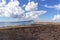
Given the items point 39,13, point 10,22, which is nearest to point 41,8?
point 39,13

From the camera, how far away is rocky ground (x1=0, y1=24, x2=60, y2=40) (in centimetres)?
290

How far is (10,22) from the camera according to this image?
2906mm

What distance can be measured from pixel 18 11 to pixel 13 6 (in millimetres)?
101

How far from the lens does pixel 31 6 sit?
9.56 ft

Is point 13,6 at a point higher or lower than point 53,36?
higher

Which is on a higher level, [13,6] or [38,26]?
[13,6]

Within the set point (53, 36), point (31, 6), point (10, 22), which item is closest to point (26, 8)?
point (31, 6)

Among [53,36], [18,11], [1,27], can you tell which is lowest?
[53,36]

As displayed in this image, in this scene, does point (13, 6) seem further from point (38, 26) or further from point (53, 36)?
point (53, 36)

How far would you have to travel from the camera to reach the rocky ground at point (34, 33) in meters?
2.90

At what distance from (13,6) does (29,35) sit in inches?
18.4

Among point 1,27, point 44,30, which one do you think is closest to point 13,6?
point 1,27

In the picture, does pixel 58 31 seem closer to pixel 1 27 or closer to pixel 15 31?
pixel 15 31

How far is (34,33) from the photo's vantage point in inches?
115
